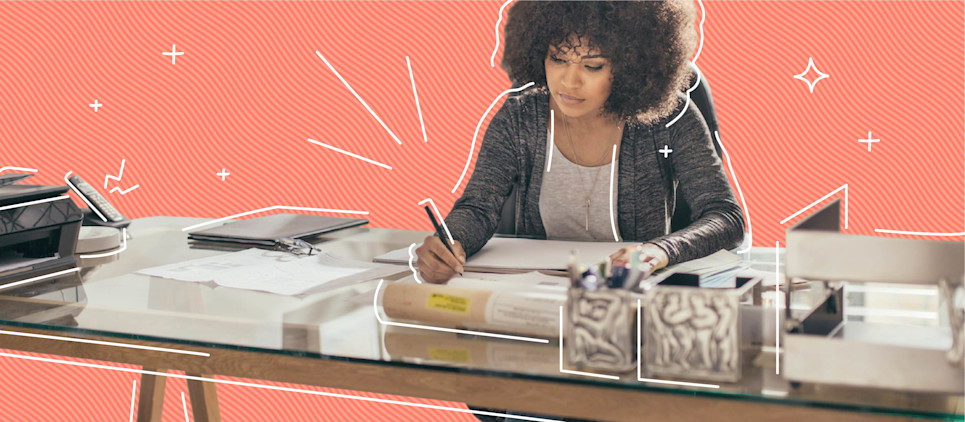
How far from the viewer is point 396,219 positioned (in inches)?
97.4

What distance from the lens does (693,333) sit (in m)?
0.92

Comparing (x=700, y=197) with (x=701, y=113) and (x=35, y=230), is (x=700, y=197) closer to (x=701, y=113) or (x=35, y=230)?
(x=701, y=113)

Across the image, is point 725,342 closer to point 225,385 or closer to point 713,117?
point 713,117

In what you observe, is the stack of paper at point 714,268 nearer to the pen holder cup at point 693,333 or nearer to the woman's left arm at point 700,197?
the woman's left arm at point 700,197

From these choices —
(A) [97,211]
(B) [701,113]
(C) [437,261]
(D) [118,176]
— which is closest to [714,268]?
(C) [437,261]

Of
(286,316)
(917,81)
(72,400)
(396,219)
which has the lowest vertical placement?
(72,400)

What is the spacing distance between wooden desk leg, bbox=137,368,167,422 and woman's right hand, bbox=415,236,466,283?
1.02 m

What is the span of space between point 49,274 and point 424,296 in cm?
81

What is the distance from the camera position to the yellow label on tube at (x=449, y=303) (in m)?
1.11

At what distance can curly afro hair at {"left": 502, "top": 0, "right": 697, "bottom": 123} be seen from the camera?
180 centimetres

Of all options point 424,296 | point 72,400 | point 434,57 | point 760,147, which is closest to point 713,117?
point 760,147

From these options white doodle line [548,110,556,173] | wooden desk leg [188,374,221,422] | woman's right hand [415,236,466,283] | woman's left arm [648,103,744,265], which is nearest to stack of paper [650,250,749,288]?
woman's left arm [648,103,744,265]

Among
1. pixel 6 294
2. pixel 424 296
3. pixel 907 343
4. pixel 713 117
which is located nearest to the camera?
pixel 907 343

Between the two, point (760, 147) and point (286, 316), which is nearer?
point (286, 316)
